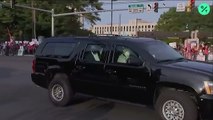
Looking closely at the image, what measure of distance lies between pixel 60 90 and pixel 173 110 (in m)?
3.23

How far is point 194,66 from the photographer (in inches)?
331

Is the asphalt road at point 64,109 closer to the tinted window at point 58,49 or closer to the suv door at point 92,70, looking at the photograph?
the suv door at point 92,70

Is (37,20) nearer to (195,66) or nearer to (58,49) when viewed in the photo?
(58,49)

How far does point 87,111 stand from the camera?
9.81 m

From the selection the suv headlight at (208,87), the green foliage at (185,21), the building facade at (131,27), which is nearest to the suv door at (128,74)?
the suv headlight at (208,87)

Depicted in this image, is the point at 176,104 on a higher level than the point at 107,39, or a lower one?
lower

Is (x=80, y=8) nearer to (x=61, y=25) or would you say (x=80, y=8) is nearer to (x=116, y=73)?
(x=61, y=25)

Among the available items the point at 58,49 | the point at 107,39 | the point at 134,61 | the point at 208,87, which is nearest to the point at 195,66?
the point at 208,87

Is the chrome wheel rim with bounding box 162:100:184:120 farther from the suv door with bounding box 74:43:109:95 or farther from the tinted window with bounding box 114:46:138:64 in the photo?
the suv door with bounding box 74:43:109:95

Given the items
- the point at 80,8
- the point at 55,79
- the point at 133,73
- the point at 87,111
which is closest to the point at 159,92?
the point at 133,73

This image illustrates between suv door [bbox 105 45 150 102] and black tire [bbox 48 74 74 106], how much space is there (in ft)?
4.48

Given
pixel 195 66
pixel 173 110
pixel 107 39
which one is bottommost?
pixel 173 110

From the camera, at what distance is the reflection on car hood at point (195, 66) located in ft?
26.8

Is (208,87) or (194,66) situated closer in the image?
(208,87)
